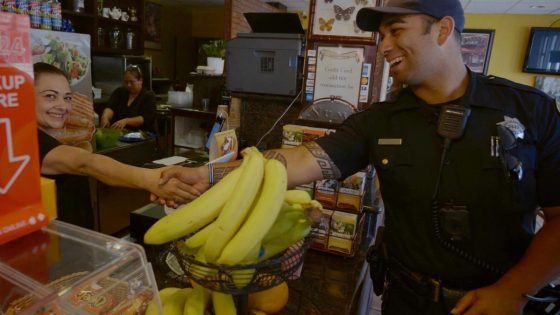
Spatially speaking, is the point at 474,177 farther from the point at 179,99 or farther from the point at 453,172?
the point at 179,99

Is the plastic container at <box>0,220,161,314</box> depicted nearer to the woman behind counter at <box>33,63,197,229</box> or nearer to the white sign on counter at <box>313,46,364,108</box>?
the woman behind counter at <box>33,63,197,229</box>

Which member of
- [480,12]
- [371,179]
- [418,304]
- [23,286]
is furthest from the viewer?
[480,12]

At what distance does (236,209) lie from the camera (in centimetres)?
70

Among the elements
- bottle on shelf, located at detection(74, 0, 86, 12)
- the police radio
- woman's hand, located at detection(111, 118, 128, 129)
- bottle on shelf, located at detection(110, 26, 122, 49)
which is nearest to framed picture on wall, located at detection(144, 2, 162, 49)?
bottle on shelf, located at detection(110, 26, 122, 49)

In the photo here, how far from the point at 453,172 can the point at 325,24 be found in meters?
0.90

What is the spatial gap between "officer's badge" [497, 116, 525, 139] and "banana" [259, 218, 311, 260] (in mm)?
740

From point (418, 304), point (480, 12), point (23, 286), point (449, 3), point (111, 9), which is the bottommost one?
point (418, 304)

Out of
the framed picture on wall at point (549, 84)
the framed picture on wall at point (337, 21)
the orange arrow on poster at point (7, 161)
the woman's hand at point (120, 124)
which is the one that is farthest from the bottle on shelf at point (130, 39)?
the framed picture on wall at point (549, 84)

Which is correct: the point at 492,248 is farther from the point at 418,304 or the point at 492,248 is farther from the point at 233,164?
the point at 233,164

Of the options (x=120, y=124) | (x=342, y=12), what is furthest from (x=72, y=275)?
(x=120, y=124)

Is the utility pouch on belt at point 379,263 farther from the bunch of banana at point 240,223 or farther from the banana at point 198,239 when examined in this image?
the banana at point 198,239

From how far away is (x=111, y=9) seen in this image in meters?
5.27

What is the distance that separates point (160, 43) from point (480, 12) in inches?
263

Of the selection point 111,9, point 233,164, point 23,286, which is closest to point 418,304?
point 233,164
